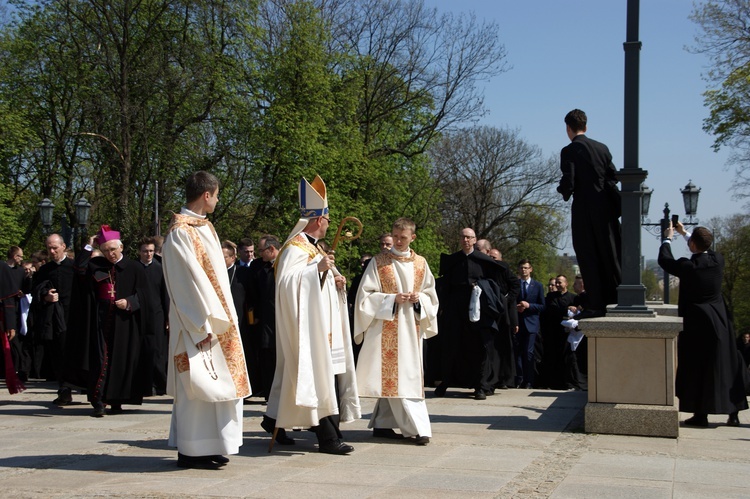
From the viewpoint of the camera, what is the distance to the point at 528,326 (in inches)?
516

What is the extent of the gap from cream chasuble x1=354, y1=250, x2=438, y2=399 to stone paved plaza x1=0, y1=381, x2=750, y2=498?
1.70ft

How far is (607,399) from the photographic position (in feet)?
26.5

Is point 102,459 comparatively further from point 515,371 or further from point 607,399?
point 515,371

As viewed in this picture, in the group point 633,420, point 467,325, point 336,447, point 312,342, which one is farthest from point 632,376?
point 467,325

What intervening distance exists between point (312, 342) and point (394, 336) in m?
1.10

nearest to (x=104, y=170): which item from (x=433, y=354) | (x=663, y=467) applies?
(x=433, y=354)

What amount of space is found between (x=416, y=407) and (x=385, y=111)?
28037 millimetres

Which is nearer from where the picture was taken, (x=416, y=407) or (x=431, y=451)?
(x=431, y=451)

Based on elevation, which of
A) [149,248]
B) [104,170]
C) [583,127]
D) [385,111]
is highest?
[385,111]

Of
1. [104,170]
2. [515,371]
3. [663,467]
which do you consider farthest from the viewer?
[104,170]

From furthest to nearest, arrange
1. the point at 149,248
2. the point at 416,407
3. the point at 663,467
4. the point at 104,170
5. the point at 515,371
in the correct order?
the point at 104,170, the point at 515,371, the point at 149,248, the point at 416,407, the point at 663,467

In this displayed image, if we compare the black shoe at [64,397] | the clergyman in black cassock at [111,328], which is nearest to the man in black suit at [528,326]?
the clergyman in black cassock at [111,328]

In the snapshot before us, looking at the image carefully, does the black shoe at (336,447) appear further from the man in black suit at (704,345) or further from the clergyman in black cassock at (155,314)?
the man in black suit at (704,345)

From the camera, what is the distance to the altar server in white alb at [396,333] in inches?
302
